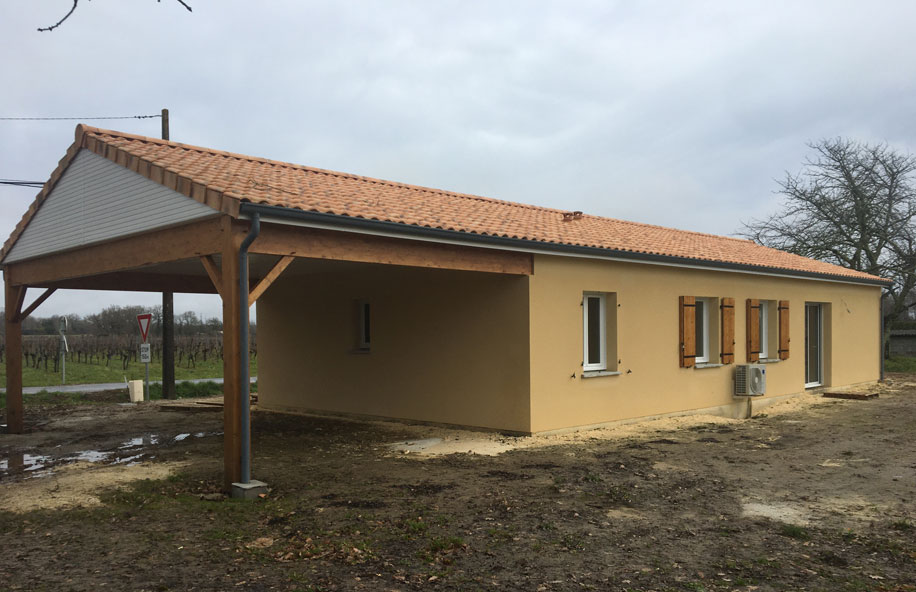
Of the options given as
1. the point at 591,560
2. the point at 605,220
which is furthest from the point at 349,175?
the point at 591,560

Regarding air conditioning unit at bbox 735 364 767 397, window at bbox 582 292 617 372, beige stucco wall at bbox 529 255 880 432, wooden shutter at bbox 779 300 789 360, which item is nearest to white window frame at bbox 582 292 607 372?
window at bbox 582 292 617 372

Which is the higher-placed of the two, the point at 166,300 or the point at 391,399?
the point at 166,300

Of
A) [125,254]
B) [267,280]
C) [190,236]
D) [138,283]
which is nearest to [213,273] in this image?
[267,280]

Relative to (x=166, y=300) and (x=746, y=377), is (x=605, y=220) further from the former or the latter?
(x=166, y=300)

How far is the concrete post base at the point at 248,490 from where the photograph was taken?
252 inches

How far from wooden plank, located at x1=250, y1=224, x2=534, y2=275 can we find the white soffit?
0.69 m

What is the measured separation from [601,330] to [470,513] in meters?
5.72

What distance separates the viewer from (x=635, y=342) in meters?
11.2

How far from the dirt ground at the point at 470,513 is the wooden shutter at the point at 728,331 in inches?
104

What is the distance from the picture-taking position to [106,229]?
8.93m

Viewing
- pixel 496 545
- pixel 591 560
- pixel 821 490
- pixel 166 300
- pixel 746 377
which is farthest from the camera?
pixel 166 300

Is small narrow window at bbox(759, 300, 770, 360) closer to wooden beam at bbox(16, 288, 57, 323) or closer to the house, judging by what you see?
the house

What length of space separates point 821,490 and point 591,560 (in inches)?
129

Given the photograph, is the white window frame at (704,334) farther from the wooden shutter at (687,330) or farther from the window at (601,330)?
the window at (601,330)
